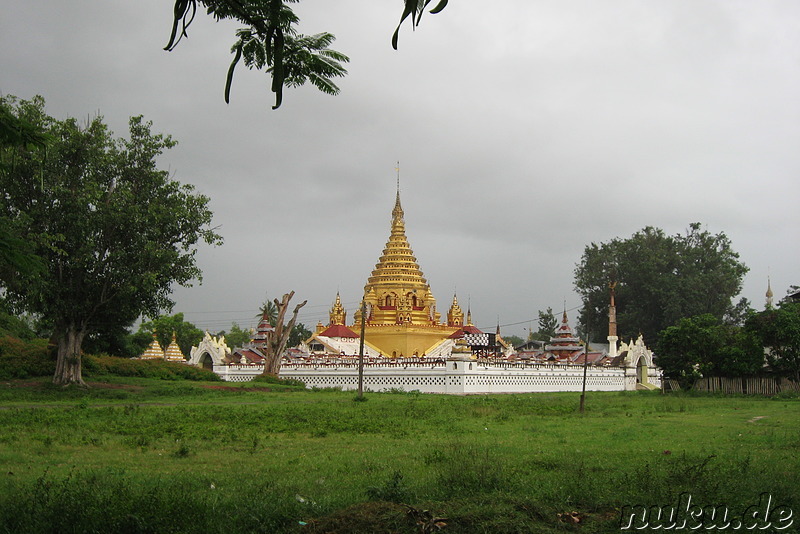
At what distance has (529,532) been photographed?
7918mm

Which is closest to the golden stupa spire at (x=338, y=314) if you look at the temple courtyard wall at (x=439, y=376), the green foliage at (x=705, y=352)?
the temple courtyard wall at (x=439, y=376)

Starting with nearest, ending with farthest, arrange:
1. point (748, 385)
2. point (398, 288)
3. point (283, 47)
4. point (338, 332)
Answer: point (283, 47), point (748, 385), point (338, 332), point (398, 288)

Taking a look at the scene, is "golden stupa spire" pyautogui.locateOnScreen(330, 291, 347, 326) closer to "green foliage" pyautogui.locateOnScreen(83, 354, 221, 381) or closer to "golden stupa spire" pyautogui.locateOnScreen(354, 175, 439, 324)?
"golden stupa spire" pyautogui.locateOnScreen(354, 175, 439, 324)

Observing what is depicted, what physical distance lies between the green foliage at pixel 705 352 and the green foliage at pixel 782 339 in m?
0.61

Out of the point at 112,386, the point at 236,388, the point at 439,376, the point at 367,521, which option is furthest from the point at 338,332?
the point at 367,521

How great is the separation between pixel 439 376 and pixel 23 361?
21100 millimetres

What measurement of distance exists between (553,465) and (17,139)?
9.37m

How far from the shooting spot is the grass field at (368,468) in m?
8.37

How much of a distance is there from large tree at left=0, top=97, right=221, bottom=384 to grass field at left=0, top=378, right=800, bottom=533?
19.8 ft

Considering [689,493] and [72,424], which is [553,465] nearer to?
[689,493]

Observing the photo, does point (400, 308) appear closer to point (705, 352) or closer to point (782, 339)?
point (705, 352)

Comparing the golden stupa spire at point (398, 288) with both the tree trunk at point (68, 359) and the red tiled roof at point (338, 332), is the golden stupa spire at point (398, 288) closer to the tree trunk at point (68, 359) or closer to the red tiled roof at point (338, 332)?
the red tiled roof at point (338, 332)

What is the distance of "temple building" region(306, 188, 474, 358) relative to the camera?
5831cm

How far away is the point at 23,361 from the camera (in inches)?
1328
